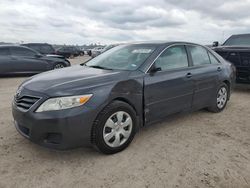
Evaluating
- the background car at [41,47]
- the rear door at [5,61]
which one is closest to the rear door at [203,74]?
the rear door at [5,61]

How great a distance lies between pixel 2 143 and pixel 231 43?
843 centimetres

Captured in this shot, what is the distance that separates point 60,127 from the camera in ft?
8.99

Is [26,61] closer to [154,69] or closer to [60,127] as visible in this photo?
[154,69]

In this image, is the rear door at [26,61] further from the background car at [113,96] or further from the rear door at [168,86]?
the rear door at [168,86]

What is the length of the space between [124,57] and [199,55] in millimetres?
1599

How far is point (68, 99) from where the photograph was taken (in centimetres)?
279

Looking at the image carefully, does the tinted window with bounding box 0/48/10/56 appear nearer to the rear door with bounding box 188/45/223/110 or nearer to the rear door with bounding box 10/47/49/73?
the rear door with bounding box 10/47/49/73

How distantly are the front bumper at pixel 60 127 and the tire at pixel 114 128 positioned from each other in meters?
0.12

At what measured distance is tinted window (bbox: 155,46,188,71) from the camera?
148 inches

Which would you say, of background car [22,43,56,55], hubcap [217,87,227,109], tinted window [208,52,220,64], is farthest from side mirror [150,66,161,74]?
background car [22,43,56,55]

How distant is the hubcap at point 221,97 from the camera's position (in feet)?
16.5

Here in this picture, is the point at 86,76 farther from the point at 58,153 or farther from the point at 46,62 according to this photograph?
the point at 46,62

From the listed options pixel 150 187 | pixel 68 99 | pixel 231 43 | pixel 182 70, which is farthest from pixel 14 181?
pixel 231 43

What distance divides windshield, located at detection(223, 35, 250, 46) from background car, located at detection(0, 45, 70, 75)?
742cm
